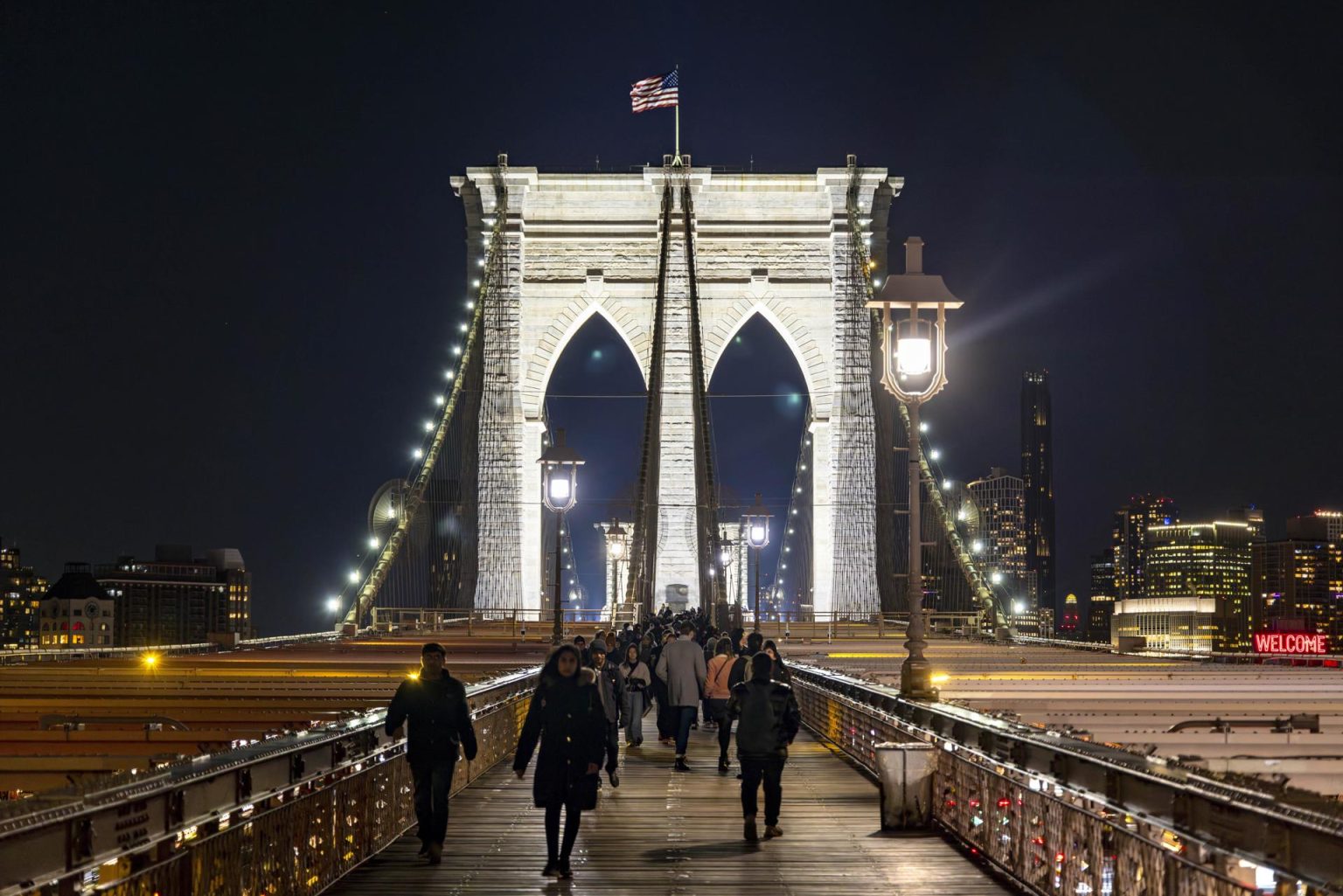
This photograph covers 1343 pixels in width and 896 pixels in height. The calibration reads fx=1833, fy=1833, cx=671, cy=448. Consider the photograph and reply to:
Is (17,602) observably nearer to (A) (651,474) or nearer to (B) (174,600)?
(B) (174,600)

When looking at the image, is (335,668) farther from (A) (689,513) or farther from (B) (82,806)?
(A) (689,513)

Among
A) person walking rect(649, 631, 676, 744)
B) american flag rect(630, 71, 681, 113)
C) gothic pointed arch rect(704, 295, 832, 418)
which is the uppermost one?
american flag rect(630, 71, 681, 113)

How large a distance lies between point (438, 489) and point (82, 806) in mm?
57543

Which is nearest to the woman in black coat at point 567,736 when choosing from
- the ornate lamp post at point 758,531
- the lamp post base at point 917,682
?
the lamp post base at point 917,682

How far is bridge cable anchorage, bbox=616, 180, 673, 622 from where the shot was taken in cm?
5091

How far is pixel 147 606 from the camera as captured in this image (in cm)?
15650

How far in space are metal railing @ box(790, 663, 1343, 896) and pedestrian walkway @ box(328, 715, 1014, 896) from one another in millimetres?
349

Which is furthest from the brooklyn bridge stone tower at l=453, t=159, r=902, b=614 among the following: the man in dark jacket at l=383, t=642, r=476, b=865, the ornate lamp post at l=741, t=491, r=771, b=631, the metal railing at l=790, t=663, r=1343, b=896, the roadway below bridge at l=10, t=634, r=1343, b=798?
the man in dark jacket at l=383, t=642, r=476, b=865

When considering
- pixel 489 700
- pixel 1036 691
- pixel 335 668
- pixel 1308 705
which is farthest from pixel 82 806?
pixel 335 668

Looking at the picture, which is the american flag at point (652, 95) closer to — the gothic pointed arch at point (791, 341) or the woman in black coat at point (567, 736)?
the gothic pointed arch at point (791, 341)

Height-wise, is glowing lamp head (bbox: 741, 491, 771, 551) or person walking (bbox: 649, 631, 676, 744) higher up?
glowing lamp head (bbox: 741, 491, 771, 551)

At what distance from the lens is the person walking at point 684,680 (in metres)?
16.9

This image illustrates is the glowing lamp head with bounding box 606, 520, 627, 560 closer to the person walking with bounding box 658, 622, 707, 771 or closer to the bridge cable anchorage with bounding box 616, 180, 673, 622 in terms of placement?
the bridge cable anchorage with bounding box 616, 180, 673, 622

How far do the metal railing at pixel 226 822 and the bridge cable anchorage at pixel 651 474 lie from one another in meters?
36.4
